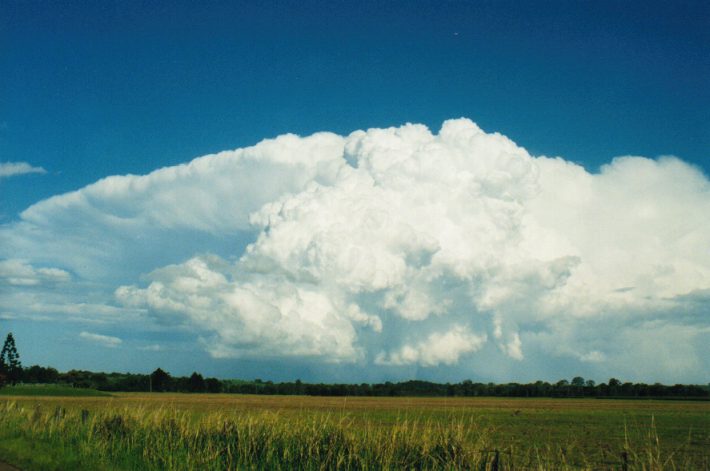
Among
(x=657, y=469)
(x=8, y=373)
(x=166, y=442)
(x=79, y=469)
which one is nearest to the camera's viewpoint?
(x=657, y=469)

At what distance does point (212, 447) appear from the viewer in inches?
914

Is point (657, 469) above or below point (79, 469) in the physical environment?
above

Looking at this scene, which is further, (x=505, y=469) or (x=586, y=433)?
(x=586, y=433)

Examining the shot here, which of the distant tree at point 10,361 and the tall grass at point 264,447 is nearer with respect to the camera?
the tall grass at point 264,447

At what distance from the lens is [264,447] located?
22000mm

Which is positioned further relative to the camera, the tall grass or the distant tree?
the distant tree

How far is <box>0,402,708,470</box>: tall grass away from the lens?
18.2m

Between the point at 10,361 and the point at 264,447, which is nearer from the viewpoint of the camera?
the point at 264,447

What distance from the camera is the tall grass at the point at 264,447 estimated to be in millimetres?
18188

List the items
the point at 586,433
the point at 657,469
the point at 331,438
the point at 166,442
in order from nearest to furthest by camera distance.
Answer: the point at 657,469 < the point at 331,438 < the point at 166,442 < the point at 586,433

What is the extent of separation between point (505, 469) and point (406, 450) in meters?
5.18

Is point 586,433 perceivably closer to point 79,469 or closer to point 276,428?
point 276,428

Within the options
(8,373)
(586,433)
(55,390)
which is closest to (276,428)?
(586,433)

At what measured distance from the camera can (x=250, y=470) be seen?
781 inches
